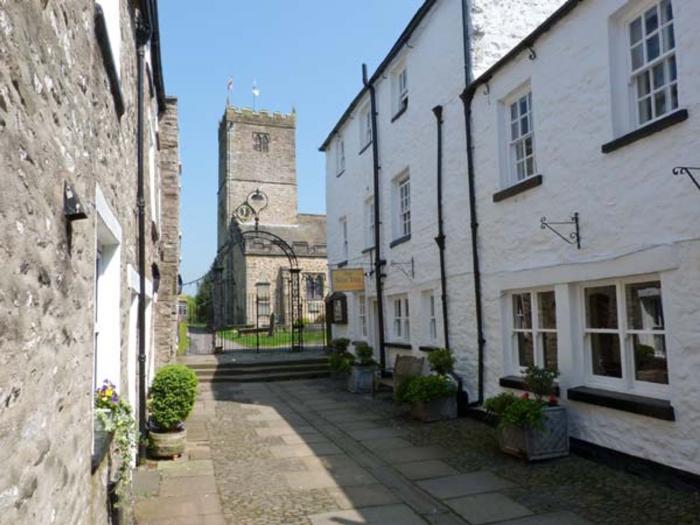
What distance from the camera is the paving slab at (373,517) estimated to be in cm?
518

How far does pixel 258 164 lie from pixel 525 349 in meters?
42.7

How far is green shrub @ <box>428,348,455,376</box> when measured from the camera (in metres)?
9.84

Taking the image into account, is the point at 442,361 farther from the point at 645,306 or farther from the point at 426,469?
the point at 645,306

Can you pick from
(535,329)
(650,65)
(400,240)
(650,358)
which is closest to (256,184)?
(400,240)

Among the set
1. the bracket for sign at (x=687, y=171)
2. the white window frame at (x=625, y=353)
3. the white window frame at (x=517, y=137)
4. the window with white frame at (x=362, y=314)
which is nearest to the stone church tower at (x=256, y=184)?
the window with white frame at (x=362, y=314)

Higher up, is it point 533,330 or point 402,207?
point 402,207

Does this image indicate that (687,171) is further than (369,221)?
No

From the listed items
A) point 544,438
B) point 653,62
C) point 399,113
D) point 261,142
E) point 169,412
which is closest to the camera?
point 653,62

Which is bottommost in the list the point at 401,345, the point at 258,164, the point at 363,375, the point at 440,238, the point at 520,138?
the point at 363,375

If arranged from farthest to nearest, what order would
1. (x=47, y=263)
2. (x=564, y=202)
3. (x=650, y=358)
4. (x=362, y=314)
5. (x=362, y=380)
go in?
(x=362, y=314) < (x=362, y=380) < (x=564, y=202) < (x=650, y=358) < (x=47, y=263)

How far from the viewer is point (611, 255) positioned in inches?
252

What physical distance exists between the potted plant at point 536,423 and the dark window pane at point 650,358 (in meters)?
1.05

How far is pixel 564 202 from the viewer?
721 centimetres

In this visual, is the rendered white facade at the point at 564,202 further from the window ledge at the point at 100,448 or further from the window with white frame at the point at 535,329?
the window ledge at the point at 100,448
